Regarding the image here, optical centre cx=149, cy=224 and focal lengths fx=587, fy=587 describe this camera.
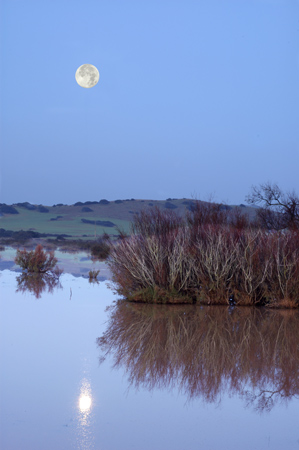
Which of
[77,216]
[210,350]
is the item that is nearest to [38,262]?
[210,350]

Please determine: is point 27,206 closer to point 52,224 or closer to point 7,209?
point 7,209

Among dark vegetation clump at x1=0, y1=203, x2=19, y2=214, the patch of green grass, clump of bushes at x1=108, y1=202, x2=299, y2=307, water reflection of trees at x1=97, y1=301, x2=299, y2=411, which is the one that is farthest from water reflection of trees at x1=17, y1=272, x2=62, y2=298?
dark vegetation clump at x1=0, y1=203, x2=19, y2=214

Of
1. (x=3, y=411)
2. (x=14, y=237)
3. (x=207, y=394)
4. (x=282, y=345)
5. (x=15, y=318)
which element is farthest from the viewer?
(x=14, y=237)

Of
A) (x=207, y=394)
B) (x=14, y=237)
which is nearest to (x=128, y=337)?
(x=207, y=394)

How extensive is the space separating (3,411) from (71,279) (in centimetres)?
1354

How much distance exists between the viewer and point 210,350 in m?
8.48

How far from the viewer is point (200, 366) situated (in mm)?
7492

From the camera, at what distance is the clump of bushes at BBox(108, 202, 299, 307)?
1307 cm

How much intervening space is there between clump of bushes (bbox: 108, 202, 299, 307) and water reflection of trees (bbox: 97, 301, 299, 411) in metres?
0.72

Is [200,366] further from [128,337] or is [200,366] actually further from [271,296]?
[271,296]

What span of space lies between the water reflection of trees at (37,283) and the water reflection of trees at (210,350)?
3.87 metres

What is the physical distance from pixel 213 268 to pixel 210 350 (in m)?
4.92

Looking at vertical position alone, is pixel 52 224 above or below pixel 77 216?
below

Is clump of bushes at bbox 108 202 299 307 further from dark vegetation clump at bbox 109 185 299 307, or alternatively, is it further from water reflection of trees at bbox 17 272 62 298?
water reflection of trees at bbox 17 272 62 298
